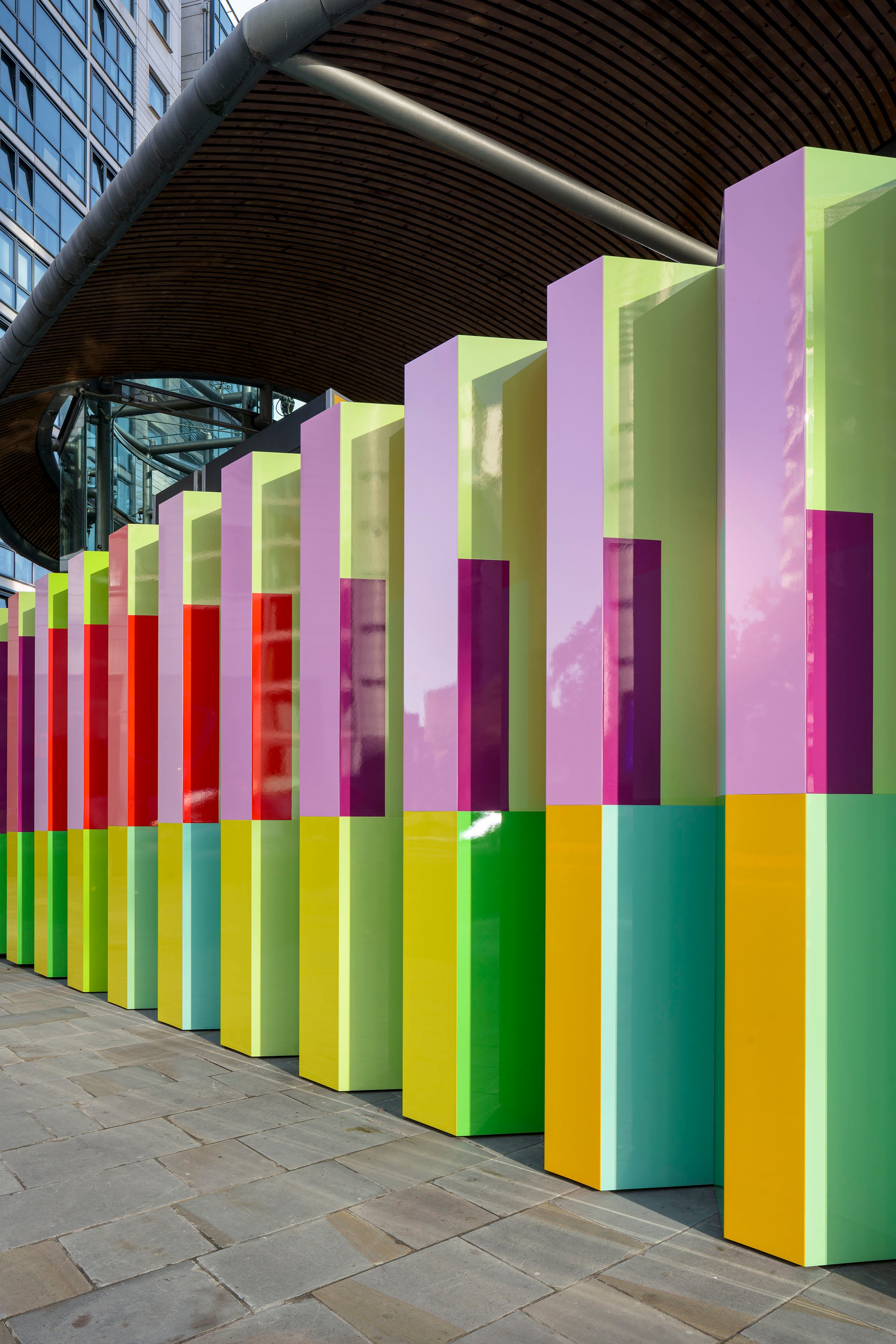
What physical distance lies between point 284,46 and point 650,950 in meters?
8.42

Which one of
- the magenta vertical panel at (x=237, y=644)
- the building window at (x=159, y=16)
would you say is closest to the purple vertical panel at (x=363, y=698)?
the magenta vertical panel at (x=237, y=644)

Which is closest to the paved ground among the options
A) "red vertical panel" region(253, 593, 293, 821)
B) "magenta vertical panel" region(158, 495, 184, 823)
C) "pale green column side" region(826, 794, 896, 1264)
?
"pale green column side" region(826, 794, 896, 1264)

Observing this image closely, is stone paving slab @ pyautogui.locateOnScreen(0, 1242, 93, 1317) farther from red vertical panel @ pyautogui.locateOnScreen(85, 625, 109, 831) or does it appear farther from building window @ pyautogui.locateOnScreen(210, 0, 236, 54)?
building window @ pyautogui.locateOnScreen(210, 0, 236, 54)

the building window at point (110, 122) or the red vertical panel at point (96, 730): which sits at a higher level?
the building window at point (110, 122)

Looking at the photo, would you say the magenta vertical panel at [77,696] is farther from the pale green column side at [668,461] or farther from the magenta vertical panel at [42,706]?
the pale green column side at [668,461]

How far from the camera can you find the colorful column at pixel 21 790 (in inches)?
549

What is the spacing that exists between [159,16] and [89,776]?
48.2 meters

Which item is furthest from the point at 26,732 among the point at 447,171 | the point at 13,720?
the point at 447,171

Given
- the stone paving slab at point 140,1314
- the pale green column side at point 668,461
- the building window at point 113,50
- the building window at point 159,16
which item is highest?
the building window at point 159,16

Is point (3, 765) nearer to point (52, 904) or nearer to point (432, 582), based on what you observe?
point (52, 904)

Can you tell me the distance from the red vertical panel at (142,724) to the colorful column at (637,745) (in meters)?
6.10

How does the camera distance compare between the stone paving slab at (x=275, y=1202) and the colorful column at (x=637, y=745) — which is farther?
the colorful column at (x=637, y=745)

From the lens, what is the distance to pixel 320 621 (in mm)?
7188

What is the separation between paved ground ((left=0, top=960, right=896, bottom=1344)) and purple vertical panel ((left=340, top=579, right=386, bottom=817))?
6.67 feet
